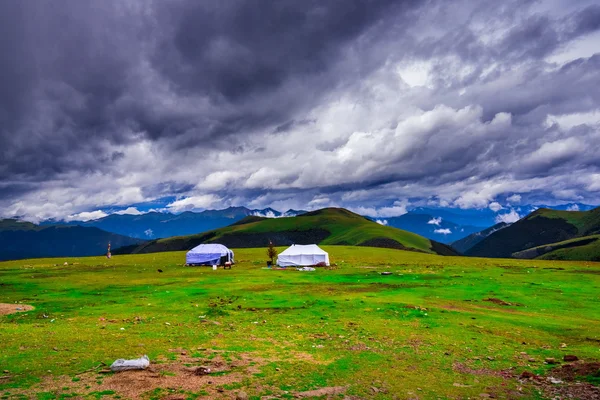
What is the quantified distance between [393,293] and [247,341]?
24774 millimetres

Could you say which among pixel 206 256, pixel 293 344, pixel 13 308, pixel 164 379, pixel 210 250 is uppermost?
pixel 210 250

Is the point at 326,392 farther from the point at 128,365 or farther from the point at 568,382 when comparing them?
the point at 568,382

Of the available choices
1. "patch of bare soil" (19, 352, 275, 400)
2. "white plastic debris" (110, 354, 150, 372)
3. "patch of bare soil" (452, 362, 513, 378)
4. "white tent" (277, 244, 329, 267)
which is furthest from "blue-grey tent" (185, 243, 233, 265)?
"patch of bare soil" (452, 362, 513, 378)

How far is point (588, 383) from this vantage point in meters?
13.4

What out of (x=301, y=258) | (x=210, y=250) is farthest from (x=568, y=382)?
(x=210, y=250)

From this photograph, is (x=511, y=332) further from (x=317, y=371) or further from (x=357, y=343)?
(x=317, y=371)

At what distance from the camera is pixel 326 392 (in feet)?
41.3

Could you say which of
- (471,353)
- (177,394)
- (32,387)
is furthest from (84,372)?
(471,353)

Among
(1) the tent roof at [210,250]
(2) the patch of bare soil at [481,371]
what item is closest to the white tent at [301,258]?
(1) the tent roof at [210,250]

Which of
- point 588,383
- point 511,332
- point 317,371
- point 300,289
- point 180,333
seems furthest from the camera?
point 300,289

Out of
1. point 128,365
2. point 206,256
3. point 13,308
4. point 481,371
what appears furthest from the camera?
point 206,256

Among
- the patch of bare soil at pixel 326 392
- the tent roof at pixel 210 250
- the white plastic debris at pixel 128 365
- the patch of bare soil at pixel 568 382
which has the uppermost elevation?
the tent roof at pixel 210 250

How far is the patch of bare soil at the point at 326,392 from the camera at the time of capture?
1223cm

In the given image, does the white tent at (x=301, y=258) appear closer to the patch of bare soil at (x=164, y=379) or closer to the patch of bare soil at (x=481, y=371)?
the patch of bare soil at (x=481, y=371)
